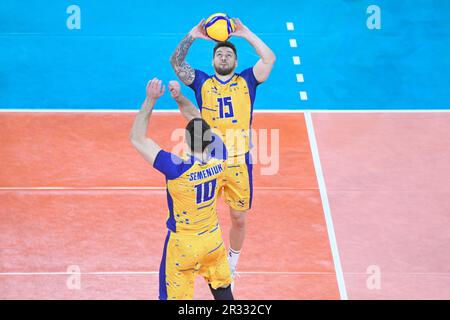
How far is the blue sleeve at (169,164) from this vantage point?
26.2 feet

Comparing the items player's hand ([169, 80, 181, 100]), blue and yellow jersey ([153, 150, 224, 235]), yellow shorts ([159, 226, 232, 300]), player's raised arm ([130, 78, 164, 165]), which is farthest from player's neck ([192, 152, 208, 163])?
player's hand ([169, 80, 181, 100])

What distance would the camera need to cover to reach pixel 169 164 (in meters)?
7.99

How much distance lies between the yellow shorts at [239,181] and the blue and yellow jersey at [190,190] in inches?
82.7

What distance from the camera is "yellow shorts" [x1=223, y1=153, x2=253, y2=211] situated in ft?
34.3

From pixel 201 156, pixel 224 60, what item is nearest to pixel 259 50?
pixel 224 60

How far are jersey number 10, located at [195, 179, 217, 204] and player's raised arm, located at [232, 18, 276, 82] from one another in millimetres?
2719

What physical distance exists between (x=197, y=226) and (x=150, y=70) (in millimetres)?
9797

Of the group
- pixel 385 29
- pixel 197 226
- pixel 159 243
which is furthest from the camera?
pixel 385 29

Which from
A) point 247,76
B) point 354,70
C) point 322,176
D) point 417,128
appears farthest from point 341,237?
point 354,70

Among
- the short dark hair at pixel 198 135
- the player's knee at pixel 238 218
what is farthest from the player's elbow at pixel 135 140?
the player's knee at pixel 238 218

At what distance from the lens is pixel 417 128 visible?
51.2 ft

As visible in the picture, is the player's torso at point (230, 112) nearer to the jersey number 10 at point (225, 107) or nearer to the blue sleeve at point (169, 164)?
the jersey number 10 at point (225, 107)

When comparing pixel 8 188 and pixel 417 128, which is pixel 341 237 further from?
pixel 8 188

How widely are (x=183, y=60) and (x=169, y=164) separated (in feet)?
9.36
